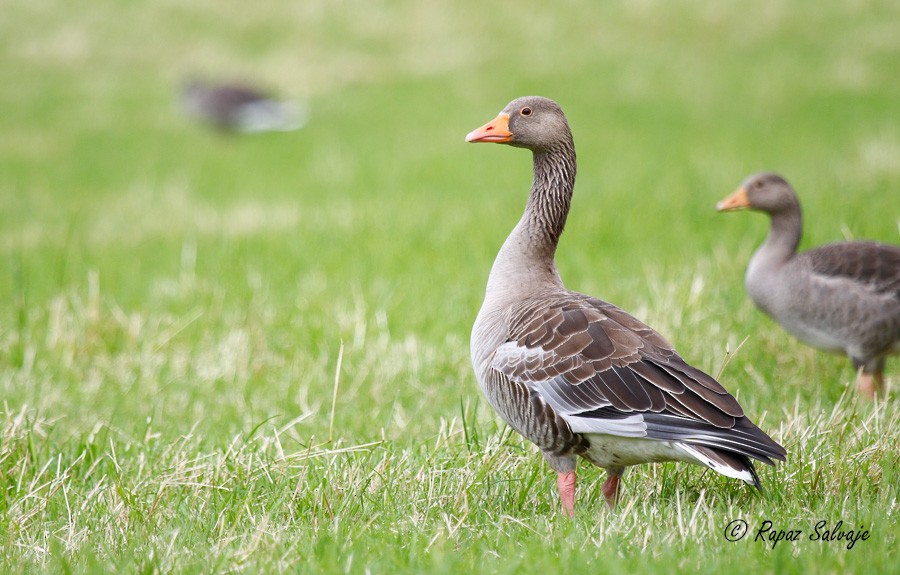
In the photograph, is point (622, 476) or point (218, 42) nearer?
point (622, 476)

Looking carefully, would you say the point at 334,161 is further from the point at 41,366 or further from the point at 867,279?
the point at 867,279

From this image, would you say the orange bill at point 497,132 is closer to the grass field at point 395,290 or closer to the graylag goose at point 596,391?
the graylag goose at point 596,391

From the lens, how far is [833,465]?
4184 mm

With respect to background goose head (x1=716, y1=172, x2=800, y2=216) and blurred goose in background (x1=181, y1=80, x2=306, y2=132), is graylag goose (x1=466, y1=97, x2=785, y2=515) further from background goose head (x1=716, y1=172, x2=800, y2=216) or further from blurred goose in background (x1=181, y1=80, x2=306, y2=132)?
blurred goose in background (x1=181, y1=80, x2=306, y2=132)

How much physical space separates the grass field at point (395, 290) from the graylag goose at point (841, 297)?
0.95 ft

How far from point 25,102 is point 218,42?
655 cm

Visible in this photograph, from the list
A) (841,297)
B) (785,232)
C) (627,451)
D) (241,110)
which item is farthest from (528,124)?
(241,110)

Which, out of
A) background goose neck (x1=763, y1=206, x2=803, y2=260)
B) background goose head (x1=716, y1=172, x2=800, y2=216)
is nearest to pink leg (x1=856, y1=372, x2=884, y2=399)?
background goose neck (x1=763, y1=206, x2=803, y2=260)

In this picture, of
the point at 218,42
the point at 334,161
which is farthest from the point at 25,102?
the point at 334,161

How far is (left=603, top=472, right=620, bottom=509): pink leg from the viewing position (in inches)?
165

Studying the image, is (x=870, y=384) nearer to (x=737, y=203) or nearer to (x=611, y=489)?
(x=737, y=203)

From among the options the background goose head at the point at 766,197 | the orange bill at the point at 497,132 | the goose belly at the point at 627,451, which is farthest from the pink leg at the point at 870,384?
the orange bill at the point at 497,132

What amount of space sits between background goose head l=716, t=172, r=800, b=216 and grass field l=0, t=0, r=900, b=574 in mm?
705

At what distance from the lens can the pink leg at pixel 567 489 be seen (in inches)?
160
